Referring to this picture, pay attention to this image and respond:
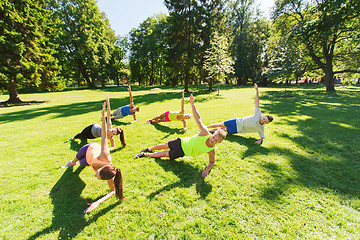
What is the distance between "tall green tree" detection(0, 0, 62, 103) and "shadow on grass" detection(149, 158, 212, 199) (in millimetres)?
20002

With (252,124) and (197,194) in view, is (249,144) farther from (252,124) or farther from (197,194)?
(197,194)

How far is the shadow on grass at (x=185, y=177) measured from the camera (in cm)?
379

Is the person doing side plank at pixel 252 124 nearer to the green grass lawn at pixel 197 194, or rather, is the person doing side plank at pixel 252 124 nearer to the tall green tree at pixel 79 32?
the green grass lawn at pixel 197 194

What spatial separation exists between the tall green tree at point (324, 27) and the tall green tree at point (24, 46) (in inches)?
1200

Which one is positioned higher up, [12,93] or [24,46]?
[24,46]

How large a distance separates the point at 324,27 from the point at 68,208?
2627cm

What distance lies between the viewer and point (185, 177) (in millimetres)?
4266

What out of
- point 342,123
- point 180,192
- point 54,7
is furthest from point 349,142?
point 54,7

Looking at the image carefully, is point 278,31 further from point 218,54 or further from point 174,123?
point 174,123

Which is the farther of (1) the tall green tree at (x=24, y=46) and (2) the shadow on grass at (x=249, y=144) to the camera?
(1) the tall green tree at (x=24, y=46)

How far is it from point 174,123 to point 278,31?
26649 millimetres

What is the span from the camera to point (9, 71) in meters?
15.2

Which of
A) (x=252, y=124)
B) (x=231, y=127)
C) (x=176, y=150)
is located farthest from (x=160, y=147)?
(x=252, y=124)

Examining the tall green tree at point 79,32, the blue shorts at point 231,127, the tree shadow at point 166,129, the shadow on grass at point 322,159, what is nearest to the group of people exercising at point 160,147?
the blue shorts at point 231,127
